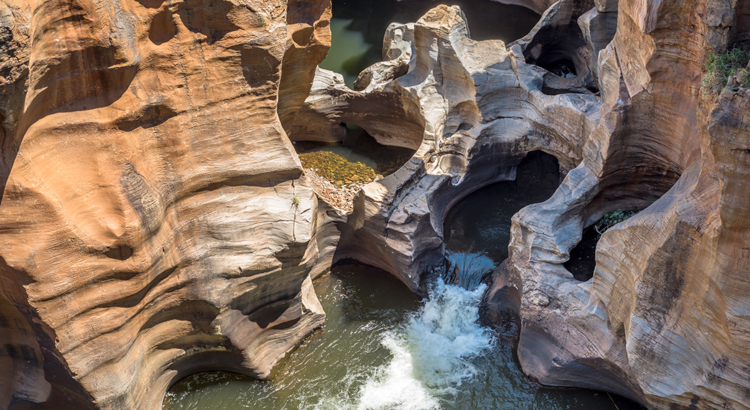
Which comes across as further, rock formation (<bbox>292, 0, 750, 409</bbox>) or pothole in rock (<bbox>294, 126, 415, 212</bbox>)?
pothole in rock (<bbox>294, 126, 415, 212</bbox>)

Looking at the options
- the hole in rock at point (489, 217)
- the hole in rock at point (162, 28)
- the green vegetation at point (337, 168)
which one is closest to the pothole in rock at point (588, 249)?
the hole in rock at point (489, 217)

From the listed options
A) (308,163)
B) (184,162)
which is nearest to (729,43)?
(184,162)

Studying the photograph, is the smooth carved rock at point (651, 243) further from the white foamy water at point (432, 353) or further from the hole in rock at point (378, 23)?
the hole in rock at point (378, 23)

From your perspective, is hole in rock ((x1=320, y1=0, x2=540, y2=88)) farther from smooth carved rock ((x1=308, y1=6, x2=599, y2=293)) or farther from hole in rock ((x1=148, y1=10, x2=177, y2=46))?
hole in rock ((x1=148, y1=10, x2=177, y2=46))

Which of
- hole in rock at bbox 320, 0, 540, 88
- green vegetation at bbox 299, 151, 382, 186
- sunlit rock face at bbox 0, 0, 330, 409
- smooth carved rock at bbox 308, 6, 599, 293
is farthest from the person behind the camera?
hole in rock at bbox 320, 0, 540, 88

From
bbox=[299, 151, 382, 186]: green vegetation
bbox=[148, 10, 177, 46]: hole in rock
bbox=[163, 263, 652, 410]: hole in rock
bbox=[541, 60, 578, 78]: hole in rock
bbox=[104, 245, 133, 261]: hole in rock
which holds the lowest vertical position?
bbox=[163, 263, 652, 410]: hole in rock

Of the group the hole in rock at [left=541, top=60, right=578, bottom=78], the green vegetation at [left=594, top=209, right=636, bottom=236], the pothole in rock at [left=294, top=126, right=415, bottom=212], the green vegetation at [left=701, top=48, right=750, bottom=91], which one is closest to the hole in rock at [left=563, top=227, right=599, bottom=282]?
the green vegetation at [left=594, top=209, right=636, bottom=236]

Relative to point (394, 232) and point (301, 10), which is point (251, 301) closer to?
point (394, 232)
